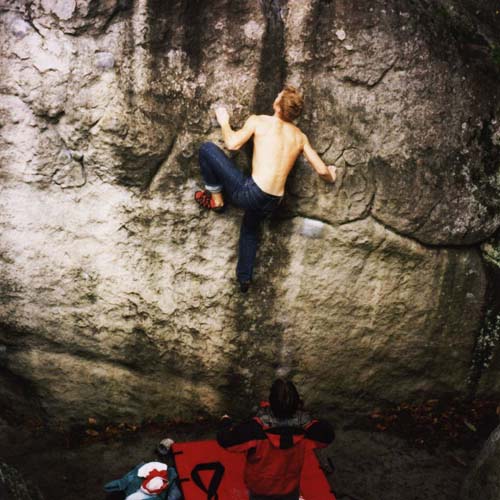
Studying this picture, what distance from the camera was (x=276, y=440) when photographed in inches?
151

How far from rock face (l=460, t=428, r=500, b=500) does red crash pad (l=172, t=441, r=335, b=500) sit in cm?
129

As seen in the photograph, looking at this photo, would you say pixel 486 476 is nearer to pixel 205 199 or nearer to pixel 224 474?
pixel 224 474

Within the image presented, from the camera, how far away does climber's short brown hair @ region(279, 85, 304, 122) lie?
15.1ft

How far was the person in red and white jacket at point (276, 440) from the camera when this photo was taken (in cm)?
381

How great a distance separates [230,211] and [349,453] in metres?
2.90

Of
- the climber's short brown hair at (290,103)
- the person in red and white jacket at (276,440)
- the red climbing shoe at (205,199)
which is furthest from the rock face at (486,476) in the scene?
the climber's short brown hair at (290,103)

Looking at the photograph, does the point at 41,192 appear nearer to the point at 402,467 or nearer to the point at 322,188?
the point at 322,188

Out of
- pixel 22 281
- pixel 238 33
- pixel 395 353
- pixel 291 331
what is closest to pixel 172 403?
pixel 291 331

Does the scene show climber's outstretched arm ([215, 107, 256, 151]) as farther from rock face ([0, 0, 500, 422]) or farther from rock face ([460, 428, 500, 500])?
rock face ([460, 428, 500, 500])

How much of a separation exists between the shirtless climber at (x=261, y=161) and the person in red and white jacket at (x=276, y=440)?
5.70 ft

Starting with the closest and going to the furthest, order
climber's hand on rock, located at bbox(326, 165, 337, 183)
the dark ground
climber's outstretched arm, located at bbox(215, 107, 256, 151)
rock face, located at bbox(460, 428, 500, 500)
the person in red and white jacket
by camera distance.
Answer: the person in red and white jacket < rock face, located at bbox(460, 428, 500, 500) < climber's outstretched arm, located at bbox(215, 107, 256, 151) < climber's hand on rock, located at bbox(326, 165, 337, 183) < the dark ground

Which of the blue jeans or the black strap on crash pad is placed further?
the blue jeans

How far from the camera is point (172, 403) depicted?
5852 mm

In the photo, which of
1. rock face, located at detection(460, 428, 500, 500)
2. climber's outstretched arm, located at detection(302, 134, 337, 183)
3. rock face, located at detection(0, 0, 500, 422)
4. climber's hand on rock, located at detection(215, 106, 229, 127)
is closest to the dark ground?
rock face, located at detection(0, 0, 500, 422)
